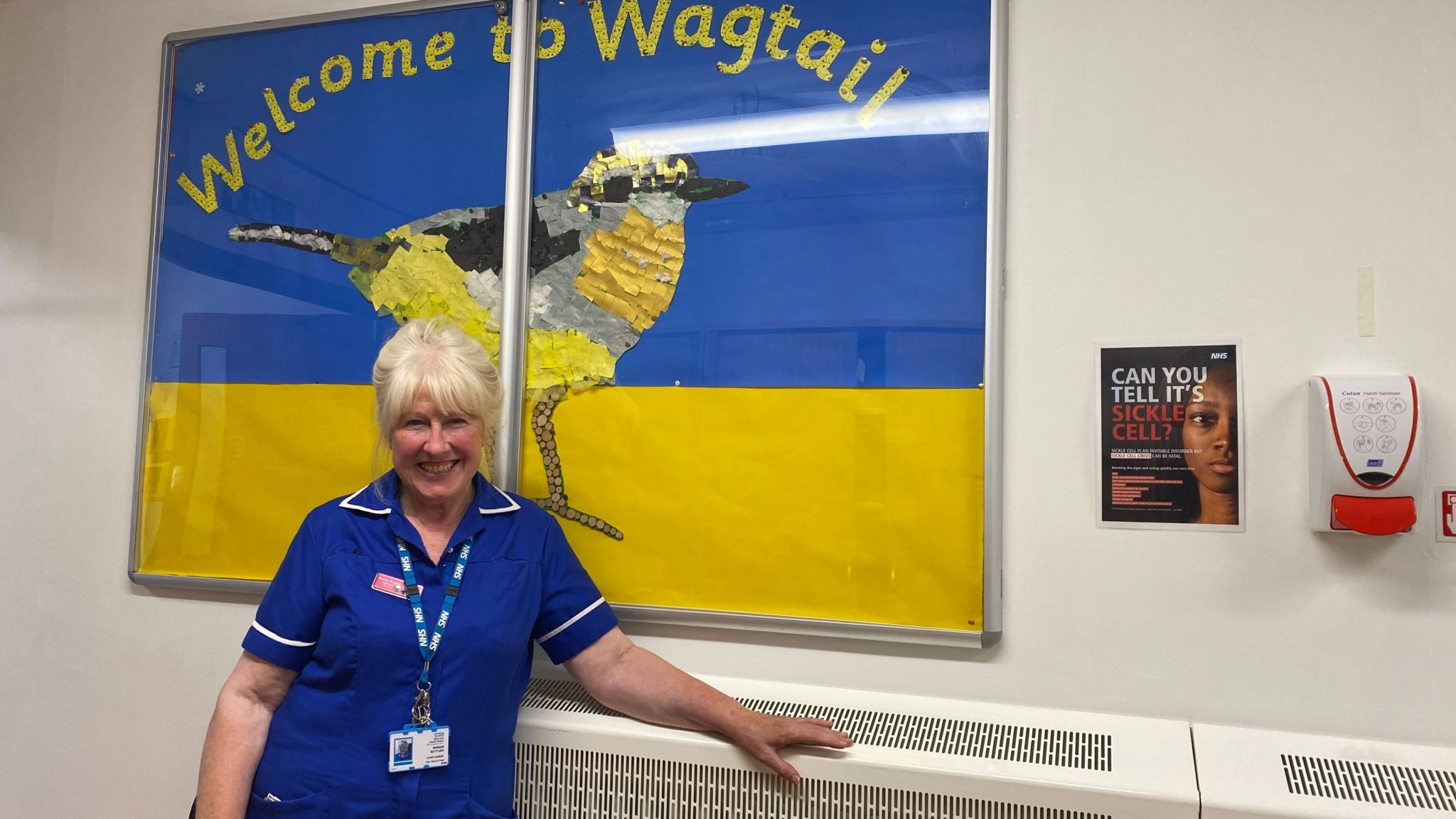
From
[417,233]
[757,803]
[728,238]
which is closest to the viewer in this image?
[757,803]

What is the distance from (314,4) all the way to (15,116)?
3.02ft

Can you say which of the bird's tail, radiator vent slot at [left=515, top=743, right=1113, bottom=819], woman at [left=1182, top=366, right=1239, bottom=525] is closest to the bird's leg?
radiator vent slot at [left=515, top=743, right=1113, bottom=819]

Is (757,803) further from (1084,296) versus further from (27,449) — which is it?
(27,449)

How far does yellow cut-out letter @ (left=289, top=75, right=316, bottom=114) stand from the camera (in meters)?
2.03

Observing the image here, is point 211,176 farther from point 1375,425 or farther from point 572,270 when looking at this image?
point 1375,425

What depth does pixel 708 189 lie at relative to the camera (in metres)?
1.76

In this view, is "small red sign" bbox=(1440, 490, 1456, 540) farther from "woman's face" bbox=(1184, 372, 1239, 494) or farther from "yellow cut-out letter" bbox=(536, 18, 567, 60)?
"yellow cut-out letter" bbox=(536, 18, 567, 60)

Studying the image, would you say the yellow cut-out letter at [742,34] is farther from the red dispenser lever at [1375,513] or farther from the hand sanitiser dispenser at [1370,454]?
the red dispenser lever at [1375,513]

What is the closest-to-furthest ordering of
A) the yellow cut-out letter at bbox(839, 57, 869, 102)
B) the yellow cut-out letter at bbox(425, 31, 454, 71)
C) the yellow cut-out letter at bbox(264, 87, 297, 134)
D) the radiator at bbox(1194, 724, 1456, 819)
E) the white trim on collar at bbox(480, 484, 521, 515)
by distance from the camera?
1. the radiator at bbox(1194, 724, 1456, 819)
2. the white trim on collar at bbox(480, 484, 521, 515)
3. the yellow cut-out letter at bbox(839, 57, 869, 102)
4. the yellow cut-out letter at bbox(425, 31, 454, 71)
5. the yellow cut-out letter at bbox(264, 87, 297, 134)

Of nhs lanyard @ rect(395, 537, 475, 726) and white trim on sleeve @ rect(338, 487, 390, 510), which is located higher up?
white trim on sleeve @ rect(338, 487, 390, 510)

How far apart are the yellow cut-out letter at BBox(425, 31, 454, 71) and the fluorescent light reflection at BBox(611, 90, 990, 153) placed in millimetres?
465

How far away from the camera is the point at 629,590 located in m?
1.76

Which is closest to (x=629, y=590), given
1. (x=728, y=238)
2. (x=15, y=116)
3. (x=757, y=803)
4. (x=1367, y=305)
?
(x=757, y=803)

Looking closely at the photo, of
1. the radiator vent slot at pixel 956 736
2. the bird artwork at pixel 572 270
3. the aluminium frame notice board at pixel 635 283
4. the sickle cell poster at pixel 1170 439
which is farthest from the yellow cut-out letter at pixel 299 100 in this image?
the sickle cell poster at pixel 1170 439
